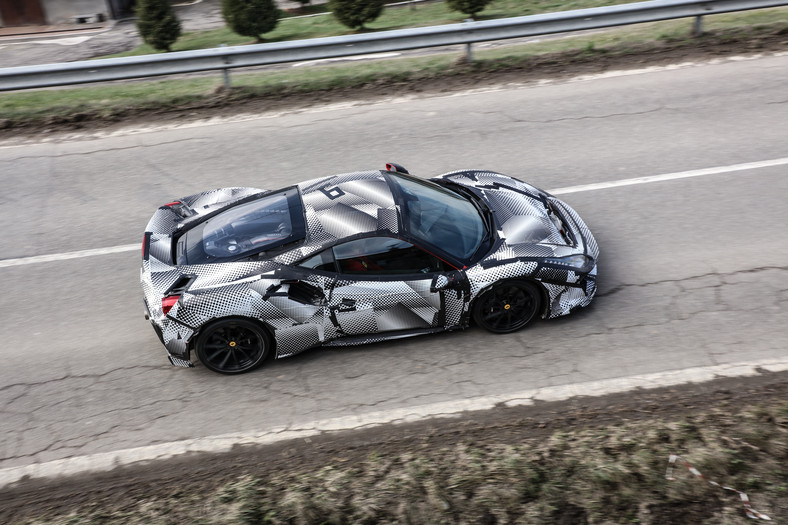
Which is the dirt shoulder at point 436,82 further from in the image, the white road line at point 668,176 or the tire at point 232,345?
the tire at point 232,345

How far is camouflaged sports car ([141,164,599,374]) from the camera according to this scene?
6.10 metres

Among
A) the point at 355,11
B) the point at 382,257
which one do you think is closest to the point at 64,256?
the point at 382,257

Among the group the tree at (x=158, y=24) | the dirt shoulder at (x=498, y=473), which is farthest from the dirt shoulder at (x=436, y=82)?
the tree at (x=158, y=24)

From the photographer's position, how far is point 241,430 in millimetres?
5754

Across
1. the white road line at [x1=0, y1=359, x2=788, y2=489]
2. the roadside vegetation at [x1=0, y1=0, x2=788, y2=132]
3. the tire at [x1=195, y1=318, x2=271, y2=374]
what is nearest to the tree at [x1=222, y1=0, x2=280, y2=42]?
the roadside vegetation at [x1=0, y1=0, x2=788, y2=132]

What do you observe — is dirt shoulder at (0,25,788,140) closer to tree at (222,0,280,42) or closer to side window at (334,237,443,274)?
side window at (334,237,443,274)

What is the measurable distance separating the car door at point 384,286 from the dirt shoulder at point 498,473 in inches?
41.1

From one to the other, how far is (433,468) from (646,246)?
3873mm

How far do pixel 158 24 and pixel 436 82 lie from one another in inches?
440

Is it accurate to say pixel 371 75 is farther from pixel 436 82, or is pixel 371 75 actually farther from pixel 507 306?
pixel 507 306

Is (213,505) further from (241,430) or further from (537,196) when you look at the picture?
(537,196)

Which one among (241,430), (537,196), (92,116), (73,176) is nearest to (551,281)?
(537,196)

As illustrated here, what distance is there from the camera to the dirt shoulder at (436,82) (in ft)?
38.2

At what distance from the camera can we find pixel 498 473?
4965 mm
